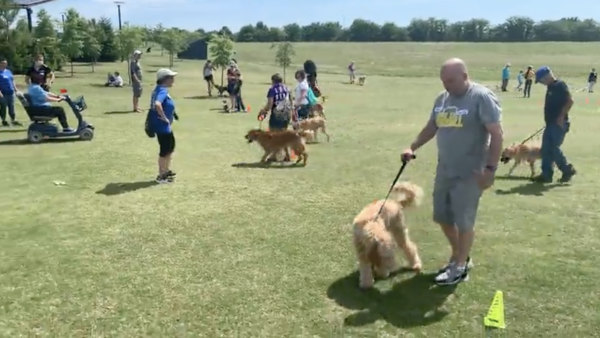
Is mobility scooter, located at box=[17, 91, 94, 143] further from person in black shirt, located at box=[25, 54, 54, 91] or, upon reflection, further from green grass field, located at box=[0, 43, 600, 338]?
person in black shirt, located at box=[25, 54, 54, 91]

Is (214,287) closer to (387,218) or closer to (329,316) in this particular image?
(329,316)

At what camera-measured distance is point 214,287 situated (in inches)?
189

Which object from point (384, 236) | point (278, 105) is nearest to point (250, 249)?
point (384, 236)

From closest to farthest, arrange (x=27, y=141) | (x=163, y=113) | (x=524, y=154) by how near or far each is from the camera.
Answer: (x=163, y=113), (x=524, y=154), (x=27, y=141)

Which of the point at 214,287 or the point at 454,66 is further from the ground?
the point at 454,66

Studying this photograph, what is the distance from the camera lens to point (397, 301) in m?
4.52

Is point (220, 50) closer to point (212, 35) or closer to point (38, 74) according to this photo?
point (212, 35)

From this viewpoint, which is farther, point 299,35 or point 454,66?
point 299,35

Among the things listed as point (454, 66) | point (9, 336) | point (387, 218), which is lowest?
point (9, 336)

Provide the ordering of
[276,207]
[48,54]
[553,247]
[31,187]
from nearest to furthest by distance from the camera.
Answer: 1. [553,247]
2. [276,207]
3. [31,187]
4. [48,54]

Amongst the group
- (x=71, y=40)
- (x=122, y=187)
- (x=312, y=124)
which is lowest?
(x=122, y=187)

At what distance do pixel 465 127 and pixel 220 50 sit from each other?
26774mm

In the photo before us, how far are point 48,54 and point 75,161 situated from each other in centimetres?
2321

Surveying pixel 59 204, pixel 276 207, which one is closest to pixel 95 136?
pixel 59 204
